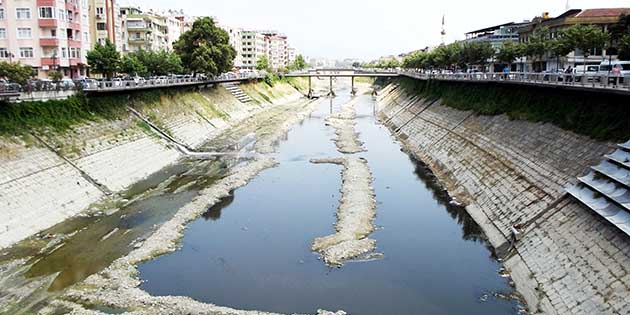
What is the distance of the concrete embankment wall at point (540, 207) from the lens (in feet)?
64.8

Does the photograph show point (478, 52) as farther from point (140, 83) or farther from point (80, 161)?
point (80, 161)

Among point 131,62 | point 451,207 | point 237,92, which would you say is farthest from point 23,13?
point 451,207

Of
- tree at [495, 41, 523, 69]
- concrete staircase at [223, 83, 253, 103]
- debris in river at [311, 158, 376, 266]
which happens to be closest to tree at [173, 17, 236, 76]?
concrete staircase at [223, 83, 253, 103]

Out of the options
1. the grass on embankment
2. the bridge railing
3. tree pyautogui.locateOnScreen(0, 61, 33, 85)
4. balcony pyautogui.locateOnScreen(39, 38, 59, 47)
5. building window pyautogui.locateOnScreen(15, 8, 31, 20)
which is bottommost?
the grass on embankment

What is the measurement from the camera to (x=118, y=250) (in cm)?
2739

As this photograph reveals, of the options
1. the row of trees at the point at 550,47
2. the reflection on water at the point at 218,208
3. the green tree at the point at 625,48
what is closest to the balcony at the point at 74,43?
the reflection on water at the point at 218,208

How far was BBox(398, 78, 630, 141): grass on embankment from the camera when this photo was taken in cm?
2973

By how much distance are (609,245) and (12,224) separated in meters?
28.7

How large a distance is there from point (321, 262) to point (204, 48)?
6303cm

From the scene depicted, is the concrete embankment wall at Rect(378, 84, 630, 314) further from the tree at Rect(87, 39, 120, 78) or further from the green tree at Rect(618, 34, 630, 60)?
the tree at Rect(87, 39, 120, 78)

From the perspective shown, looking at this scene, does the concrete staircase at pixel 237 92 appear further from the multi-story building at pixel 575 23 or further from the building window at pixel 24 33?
the multi-story building at pixel 575 23

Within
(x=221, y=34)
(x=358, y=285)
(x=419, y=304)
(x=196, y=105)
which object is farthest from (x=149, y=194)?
(x=221, y=34)

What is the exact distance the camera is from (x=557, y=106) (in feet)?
123

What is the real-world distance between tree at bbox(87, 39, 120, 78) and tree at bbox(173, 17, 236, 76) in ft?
68.8
